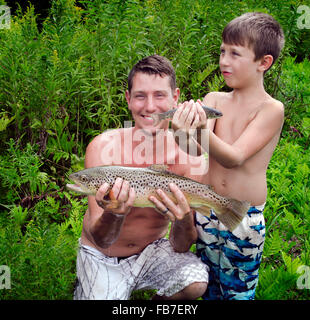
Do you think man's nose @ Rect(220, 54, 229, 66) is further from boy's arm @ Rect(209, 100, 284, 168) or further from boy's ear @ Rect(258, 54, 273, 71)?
boy's arm @ Rect(209, 100, 284, 168)

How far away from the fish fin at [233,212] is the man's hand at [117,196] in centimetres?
50

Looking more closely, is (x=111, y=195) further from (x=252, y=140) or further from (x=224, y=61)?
(x=224, y=61)

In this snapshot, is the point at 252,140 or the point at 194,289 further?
the point at 194,289

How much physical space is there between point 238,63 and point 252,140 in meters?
0.47

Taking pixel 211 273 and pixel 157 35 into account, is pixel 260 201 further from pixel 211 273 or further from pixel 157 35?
pixel 157 35

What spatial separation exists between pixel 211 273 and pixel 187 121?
1.38 metres

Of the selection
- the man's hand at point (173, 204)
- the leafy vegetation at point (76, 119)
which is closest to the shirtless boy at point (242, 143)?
the man's hand at point (173, 204)

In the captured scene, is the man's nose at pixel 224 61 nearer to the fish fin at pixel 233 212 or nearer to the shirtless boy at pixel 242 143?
the shirtless boy at pixel 242 143

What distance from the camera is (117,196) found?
2234mm

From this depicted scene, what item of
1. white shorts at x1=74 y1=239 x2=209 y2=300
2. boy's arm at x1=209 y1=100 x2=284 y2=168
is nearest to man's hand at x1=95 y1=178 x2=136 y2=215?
boy's arm at x1=209 y1=100 x2=284 y2=168

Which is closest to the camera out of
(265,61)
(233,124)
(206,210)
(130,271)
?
(206,210)

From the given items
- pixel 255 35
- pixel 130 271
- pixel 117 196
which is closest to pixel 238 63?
pixel 255 35

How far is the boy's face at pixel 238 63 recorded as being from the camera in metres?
2.43

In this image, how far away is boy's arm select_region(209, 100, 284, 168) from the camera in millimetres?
2277
